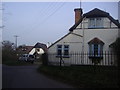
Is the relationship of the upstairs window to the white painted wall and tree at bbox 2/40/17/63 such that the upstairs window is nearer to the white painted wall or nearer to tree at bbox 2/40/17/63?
the white painted wall

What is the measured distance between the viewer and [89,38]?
90.9 ft

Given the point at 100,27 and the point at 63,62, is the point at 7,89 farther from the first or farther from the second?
the point at 100,27

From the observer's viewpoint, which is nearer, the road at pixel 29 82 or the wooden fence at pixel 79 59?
the road at pixel 29 82

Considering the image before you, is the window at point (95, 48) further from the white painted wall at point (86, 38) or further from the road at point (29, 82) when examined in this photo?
the road at point (29, 82)

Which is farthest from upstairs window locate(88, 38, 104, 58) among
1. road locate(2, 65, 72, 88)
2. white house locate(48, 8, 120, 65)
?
road locate(2, 65, 72, 88)

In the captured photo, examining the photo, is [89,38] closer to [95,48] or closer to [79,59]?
[95,48]

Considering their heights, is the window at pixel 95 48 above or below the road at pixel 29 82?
above

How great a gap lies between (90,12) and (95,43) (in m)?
4.04

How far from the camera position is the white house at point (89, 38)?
88.6 feet

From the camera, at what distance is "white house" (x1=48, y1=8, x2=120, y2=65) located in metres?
27.0

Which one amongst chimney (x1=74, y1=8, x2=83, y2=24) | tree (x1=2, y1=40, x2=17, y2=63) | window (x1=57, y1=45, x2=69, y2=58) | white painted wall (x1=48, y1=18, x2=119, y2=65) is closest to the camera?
white painted wall (x1=48, y1=18, x2=119, y2=65)

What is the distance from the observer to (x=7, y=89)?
10.6 meters

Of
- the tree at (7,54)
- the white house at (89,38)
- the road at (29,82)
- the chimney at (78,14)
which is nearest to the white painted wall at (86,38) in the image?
the white house at (89,38)

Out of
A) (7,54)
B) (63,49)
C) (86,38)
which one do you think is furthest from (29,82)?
(7,54)
